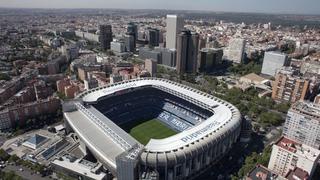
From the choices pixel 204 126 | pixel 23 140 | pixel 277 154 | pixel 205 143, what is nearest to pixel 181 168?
pixel 205 143

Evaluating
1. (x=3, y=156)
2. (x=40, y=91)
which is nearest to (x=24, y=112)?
(x=40, y=91)

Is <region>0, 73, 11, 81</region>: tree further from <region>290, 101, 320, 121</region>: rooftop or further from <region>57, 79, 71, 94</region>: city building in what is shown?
<region>290, 101, 320, 121</region>: rooftop

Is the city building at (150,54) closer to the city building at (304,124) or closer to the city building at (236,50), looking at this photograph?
the city building at (236,50)

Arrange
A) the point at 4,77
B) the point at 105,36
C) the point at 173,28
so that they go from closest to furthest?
the point at 4,77
the point at 173,28
the point at 105,36

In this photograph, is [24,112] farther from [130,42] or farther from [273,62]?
[273,62]

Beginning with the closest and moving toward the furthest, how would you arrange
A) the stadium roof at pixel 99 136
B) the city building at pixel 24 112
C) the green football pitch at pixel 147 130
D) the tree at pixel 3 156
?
the stadium roof at pixel 99 136, the tree at pixel 3 156, the green football pitch at pixel 147 130, the city building at pixel 24 112

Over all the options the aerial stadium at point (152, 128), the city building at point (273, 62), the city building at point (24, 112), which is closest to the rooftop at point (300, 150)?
the aerial stadium at point (152, 128)
